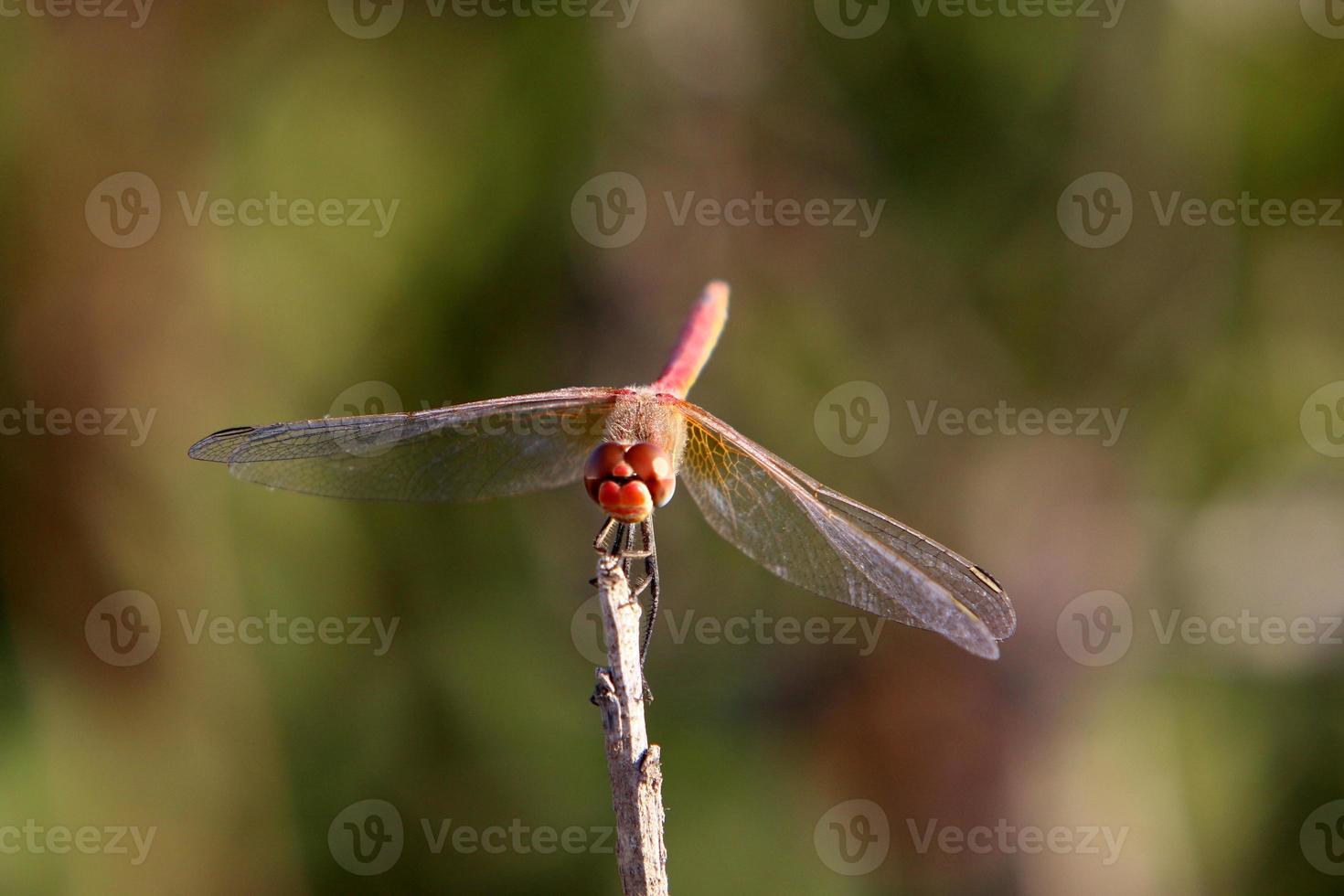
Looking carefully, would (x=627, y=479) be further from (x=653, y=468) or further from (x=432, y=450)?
(x=432, y=450)

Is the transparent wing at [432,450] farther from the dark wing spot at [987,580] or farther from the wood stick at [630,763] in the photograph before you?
the dark wing spot at [987,580]

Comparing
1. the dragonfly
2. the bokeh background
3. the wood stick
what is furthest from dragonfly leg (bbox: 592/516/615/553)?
the bokeh background

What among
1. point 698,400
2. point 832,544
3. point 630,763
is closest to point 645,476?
point 832,544

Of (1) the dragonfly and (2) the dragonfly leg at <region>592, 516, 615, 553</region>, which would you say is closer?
(1) the dragonfly

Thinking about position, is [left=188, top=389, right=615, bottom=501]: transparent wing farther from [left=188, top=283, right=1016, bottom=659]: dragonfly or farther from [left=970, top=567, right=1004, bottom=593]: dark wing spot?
[left=970, top=567, right=1004, bottom=593]: dark wing spot

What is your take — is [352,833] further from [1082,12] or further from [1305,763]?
[1082,12]

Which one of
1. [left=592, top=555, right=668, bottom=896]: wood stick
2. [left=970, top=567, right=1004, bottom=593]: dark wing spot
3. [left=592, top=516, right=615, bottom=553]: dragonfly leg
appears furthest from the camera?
[left=592, top=516, right=615, bottom=553]: dragonfly leg

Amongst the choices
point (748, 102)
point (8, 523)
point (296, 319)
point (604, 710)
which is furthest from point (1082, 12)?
point (8, 523)
